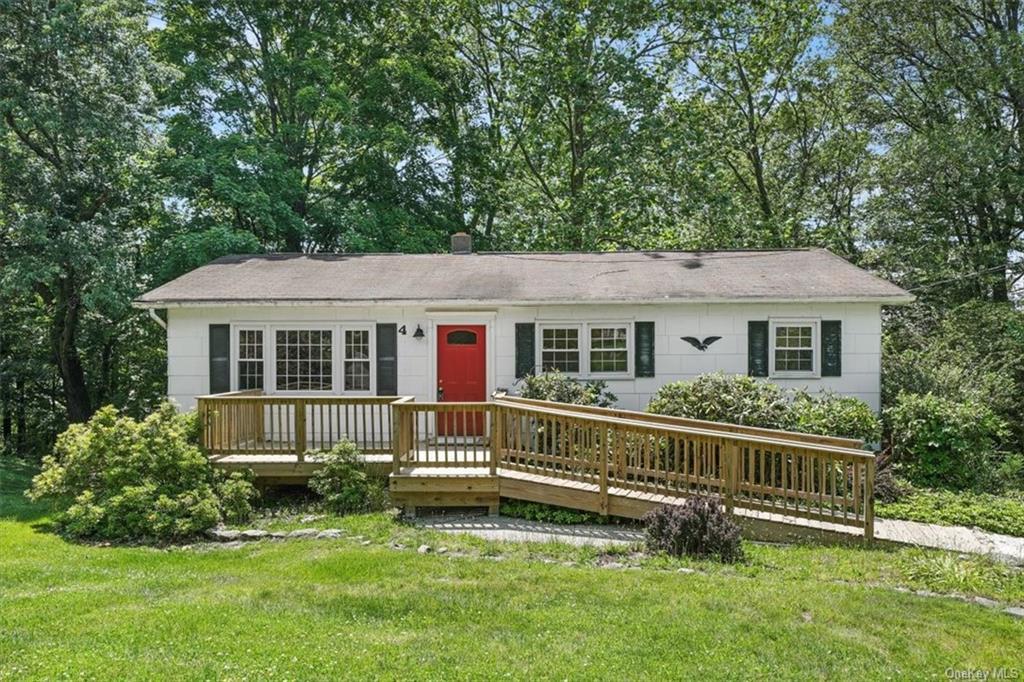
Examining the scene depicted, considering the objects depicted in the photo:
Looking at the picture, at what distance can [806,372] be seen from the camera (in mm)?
10711

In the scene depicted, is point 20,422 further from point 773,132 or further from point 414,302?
point 773,132

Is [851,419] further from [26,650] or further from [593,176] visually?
[593,176]

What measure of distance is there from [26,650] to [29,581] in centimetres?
197

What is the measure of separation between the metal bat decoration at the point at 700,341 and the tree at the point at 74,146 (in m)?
11.8

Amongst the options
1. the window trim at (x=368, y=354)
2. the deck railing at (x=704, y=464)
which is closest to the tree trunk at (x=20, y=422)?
the window trim at (x=368, y=354)

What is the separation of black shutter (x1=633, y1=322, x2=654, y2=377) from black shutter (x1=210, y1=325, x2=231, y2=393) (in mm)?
6964

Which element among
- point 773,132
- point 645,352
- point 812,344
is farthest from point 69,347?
point 773,132

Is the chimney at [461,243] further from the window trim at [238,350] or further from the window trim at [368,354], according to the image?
the window trim at [238,350]

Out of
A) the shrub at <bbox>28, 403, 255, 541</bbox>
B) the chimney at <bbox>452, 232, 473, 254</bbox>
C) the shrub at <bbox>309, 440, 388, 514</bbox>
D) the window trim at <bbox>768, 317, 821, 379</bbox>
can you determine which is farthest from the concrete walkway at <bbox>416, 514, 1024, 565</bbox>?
the chimney at <bbox>452, 232, 473, 254</bbox>

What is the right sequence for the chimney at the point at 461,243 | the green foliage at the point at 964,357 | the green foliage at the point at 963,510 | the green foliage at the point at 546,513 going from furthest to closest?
the chimney at the point at 461,243 → the green foliage at the point at 964,357 → the green foliage at the point at 546,513 → the green foliage at the point at 963,510

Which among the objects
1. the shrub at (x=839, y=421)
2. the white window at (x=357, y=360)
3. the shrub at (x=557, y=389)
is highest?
the white window at (x=357, y=360)

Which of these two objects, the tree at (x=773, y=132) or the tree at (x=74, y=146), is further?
the tree at (x=773, y=132)

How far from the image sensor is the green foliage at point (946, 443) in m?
9.26

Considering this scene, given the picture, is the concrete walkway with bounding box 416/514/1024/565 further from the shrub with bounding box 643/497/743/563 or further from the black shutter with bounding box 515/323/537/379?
the black shutter with bounding box 515/323/537/379
